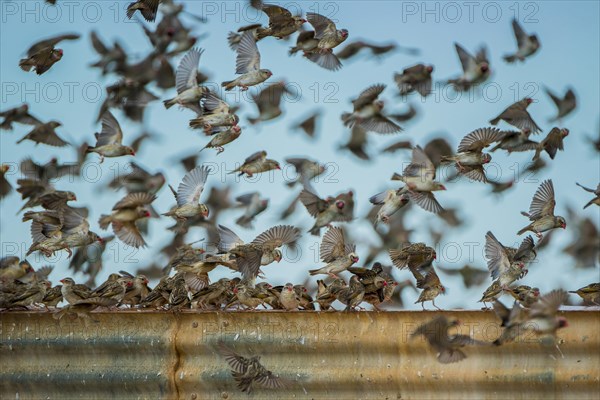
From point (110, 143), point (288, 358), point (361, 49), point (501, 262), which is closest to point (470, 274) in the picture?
point (501, 262)

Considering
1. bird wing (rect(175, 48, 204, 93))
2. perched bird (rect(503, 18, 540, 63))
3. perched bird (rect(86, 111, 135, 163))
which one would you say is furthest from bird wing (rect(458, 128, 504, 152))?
perched bird (rect(86, 111, 135, 163))

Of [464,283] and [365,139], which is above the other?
[365,139]

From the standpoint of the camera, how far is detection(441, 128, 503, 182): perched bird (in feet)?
24.7

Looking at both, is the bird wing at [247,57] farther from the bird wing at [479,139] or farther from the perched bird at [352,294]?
the perched bird at [352,294]

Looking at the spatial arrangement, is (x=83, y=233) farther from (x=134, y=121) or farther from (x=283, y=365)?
(x=283, y=365)

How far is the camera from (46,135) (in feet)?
29.5

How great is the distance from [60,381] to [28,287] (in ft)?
4.46

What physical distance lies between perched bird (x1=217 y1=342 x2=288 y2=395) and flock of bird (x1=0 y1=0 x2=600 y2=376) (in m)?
0.80

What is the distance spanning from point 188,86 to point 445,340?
167 inches

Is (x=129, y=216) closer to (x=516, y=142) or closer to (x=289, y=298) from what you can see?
(x=289, y=298)

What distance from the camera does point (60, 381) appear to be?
512cm

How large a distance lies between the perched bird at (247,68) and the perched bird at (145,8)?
0.86 meters

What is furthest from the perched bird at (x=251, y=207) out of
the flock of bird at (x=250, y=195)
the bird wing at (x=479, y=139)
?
the bird wing at (x=479, y=139)

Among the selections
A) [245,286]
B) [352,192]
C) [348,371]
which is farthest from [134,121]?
[348,371]
